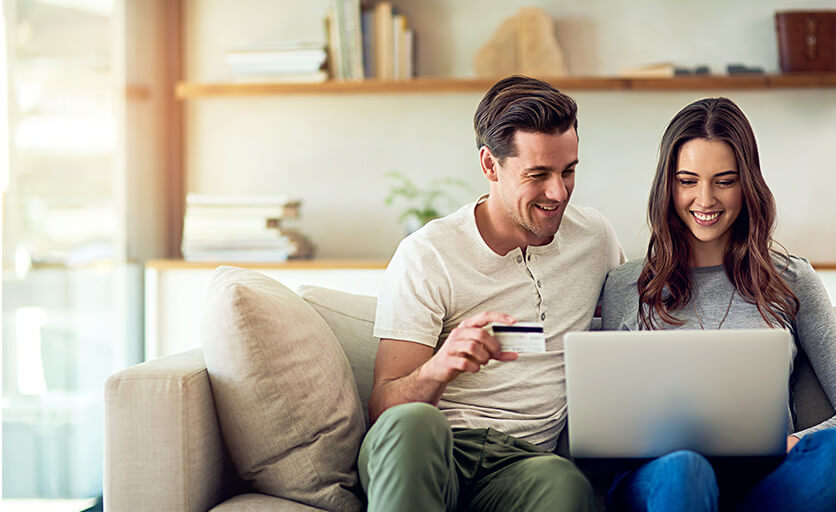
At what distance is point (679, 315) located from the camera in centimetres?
174

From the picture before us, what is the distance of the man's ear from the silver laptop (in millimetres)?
636

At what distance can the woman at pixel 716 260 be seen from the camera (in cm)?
168

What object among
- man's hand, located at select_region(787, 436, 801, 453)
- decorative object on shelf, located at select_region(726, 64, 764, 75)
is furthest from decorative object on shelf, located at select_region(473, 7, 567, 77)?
man's hand, located at select_region(787, 436, 801, 453)

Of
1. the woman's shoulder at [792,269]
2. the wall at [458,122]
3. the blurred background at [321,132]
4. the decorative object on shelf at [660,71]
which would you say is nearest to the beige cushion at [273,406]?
the woman's shoulder at [792,269]

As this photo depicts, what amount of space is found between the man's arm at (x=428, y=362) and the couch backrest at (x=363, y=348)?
0.56 ft

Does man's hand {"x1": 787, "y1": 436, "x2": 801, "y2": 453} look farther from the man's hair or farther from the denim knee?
the man's hair

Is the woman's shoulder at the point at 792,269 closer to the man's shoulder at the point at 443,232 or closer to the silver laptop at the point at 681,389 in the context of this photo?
the silver laptop at the point at 681,389

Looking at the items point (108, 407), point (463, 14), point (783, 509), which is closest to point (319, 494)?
point (108, 407)

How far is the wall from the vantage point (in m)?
3.03

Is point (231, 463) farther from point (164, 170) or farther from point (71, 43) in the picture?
point (164, 170)

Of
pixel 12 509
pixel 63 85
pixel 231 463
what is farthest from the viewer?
pixel 63 85

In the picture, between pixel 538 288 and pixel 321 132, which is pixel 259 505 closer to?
pixel 538 288

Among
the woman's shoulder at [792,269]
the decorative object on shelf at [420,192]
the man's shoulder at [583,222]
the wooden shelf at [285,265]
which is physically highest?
the decorative object on shelf at [420,192]

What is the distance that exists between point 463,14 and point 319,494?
220 cm
